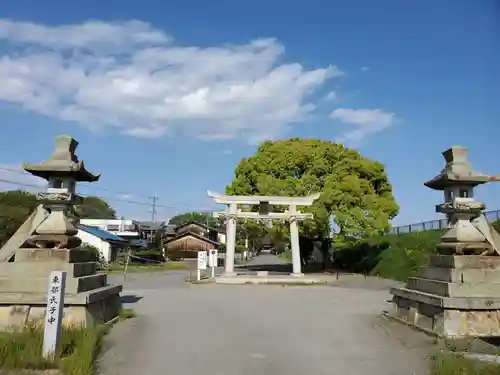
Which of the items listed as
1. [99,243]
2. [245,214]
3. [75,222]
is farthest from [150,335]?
[99,243]

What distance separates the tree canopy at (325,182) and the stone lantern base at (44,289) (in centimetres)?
2013

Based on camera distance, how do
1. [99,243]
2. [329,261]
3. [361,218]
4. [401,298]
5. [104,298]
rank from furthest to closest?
[99,243] < [329,261] < [361,218] < [401,298] < [104,298]

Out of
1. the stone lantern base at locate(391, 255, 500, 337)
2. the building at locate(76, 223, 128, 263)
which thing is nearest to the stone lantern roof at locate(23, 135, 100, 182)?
the stone lantern base at locate(391, 255, 500, 337)

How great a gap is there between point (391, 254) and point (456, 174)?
18579mm

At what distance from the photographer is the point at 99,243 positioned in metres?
48.3

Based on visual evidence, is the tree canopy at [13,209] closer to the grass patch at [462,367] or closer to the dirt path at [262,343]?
the dirt path at [262,343]

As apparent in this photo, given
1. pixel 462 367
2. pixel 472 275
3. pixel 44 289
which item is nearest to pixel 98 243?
pixel 44 289

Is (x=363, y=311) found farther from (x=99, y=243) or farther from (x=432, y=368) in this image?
(x=99, y=243)

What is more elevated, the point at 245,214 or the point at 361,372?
the point at 245,214

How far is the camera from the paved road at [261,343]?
6707 mm

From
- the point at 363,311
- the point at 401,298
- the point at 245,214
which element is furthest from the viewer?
the point at 245,214

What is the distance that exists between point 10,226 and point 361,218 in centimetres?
2384

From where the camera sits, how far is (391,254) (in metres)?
27.3

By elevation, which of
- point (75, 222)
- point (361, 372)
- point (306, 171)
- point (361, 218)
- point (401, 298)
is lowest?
point (361, 372)
